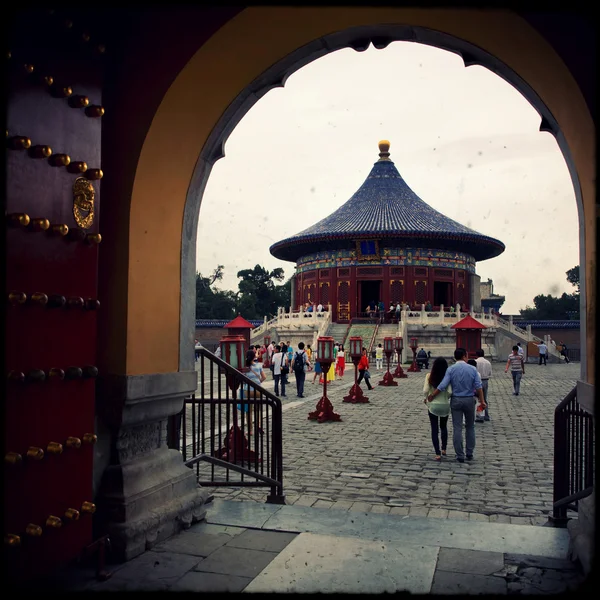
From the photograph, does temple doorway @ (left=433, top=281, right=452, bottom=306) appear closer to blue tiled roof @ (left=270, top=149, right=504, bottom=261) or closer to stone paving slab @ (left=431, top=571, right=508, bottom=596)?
blue tiled roof @ (left=270, top=149, right=504, bottom=261)

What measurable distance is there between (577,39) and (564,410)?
2889 millimetres

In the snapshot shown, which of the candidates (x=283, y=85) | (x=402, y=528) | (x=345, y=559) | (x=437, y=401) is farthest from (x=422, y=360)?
(x=345, y=559)

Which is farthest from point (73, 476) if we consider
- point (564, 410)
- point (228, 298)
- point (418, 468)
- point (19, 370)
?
point (228, 298)

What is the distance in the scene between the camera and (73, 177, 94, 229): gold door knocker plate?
328 cm

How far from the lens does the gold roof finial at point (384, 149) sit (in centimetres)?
4812

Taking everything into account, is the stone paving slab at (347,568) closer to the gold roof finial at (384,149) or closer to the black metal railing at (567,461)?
the black metal railing at (567,461)

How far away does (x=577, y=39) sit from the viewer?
128 inches

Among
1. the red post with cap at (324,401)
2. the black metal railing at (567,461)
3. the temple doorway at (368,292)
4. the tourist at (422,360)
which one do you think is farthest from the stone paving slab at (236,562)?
the temple doorway at (368,292)

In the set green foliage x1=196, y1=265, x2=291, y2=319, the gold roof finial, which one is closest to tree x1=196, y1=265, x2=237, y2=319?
green foliage x1=196, y1=265, x2=291, y2=319

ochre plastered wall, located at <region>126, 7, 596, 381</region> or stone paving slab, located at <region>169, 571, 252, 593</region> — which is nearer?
stone paving slab, located at <region>169, 571, 252, 593</region>

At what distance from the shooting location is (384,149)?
4828cm

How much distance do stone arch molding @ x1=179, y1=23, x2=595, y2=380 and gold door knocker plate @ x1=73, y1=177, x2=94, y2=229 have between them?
1.06 metres

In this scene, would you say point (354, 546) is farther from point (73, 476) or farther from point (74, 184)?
point (74, 184)

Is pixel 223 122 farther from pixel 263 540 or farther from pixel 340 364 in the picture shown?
pixel 340 364
